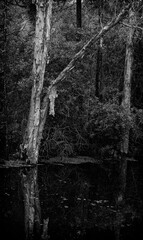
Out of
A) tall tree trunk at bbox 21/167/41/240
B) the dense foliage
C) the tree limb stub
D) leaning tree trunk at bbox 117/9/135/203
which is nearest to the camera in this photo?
tall tree trunk at bbox 21/167/41/240

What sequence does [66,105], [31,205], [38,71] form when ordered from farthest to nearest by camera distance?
[66,105], [38,71], [31,205]

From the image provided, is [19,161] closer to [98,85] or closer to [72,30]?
[98,85]

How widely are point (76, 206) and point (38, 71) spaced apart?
7.02 m

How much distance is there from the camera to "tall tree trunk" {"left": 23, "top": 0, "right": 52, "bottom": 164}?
1344 cm

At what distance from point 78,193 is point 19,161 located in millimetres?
4891

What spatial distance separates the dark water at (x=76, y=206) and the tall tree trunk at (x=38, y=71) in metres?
1.35

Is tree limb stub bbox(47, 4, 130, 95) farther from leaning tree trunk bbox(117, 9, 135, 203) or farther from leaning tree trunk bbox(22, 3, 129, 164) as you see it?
leaning tree trunk bbox(117, 9, 135, 203)

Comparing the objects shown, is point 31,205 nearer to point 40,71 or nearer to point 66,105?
point 40,71

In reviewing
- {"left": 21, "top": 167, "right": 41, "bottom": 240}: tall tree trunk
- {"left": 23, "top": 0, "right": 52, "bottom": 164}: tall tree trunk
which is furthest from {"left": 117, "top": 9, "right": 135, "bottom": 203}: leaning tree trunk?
{"left": 21, "top": 167, "right": 41, "bottom": 240}: tall tree trunk

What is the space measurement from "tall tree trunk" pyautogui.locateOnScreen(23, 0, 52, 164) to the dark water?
1.35m

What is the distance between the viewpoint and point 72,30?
17.8 m

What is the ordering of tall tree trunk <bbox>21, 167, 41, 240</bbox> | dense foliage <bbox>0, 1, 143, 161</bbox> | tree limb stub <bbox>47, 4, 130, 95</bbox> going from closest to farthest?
tall tree trunk <bbox>21, 167, 41, 240</bbox>, tree limb stub <bbox>47, 4, 130, 95</bbox>, dense foliage <bbox>0, 1, 143, 161</bbox>

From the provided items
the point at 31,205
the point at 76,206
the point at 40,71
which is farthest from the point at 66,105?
the point at 31,205

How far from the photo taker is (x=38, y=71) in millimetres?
13539
